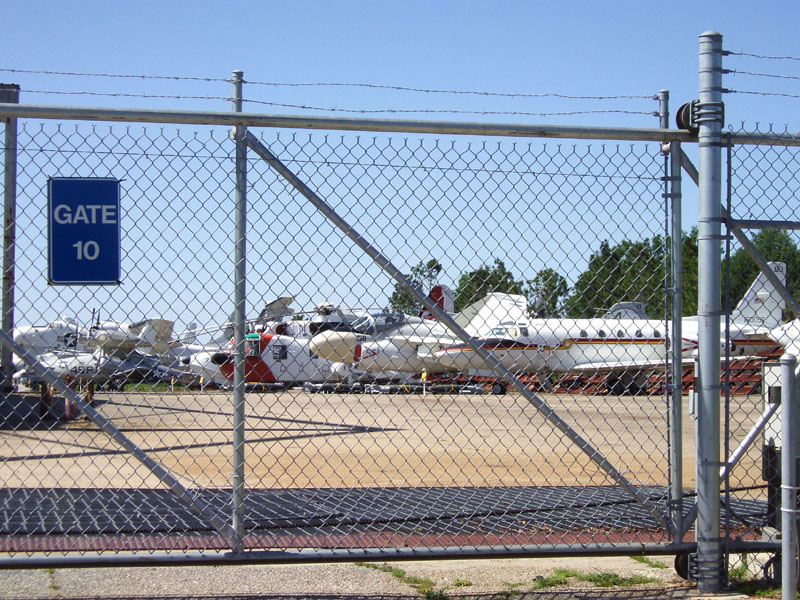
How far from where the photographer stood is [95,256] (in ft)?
13.1

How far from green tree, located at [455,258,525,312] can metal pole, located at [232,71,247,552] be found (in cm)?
122

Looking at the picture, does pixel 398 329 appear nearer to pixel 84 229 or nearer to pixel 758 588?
pixel 84 229

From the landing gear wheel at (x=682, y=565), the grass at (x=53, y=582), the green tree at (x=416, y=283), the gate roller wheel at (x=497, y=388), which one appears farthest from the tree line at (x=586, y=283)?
the gate roller wheel at (x=497, y=388)

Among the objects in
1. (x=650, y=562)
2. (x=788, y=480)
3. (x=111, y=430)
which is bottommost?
(x=650, y=562)

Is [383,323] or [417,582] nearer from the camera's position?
[417,582]

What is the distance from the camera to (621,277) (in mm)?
4832

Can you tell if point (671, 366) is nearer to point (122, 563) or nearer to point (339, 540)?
point (339, 540)

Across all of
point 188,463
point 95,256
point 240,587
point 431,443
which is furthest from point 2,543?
point 431,443

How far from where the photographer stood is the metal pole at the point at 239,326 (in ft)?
13.2

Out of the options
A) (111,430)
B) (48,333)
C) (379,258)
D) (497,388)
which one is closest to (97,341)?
(48,333)

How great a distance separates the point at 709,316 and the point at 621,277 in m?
0.67

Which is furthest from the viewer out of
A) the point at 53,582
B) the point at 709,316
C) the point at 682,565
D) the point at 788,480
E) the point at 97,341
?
the point at 97,341

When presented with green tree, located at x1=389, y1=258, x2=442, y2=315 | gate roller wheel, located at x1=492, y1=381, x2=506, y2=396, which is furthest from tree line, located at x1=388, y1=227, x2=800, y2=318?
gate roller wheel, located at x1=492, y1=381, x2=506, y2=396

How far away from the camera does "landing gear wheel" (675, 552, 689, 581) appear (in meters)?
4.47
